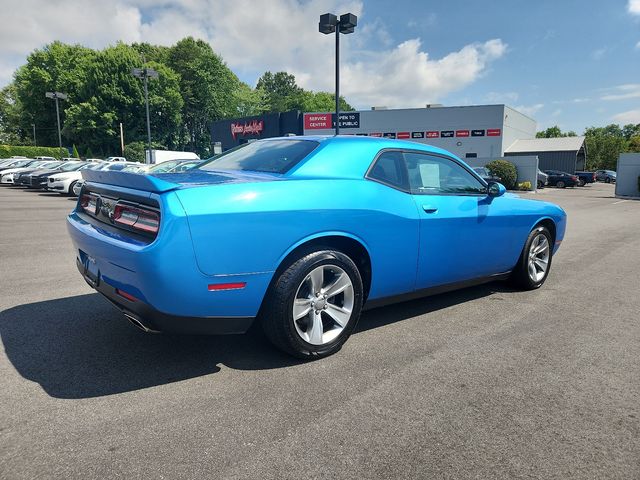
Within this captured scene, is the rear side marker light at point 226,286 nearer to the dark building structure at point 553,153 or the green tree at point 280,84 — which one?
the dark building structure at point 553,153

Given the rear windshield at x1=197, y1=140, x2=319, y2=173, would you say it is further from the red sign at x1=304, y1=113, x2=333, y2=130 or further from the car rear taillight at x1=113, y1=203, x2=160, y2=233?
the red sign at x1=304, y1=113, x2=333, y2=130

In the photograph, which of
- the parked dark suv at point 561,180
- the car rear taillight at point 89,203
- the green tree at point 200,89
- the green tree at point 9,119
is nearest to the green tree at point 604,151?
the parked dark suv at point 561,180

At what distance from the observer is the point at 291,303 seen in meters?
2.97

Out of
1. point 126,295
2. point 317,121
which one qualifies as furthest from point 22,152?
point 126,295

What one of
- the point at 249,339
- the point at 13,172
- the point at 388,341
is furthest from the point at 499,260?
the point at 13,172

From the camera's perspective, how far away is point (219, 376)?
2963 mm

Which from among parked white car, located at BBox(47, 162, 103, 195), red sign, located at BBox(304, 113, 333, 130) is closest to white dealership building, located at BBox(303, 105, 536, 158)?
red sign, located at BBox(304, 113, 333, 130)

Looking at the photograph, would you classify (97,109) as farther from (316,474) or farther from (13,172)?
(316,474)

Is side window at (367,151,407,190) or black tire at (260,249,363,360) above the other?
side window at (367,151,407,190)

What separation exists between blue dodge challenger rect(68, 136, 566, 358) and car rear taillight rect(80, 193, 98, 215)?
0.01 metres

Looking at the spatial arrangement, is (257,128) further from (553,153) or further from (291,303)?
(291,303)

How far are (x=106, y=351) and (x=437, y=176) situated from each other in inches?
120

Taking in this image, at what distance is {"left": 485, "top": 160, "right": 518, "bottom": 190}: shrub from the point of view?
30.4m

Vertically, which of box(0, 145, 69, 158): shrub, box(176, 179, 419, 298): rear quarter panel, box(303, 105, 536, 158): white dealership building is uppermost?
box(303, 105, 536, 158): white dealership building
